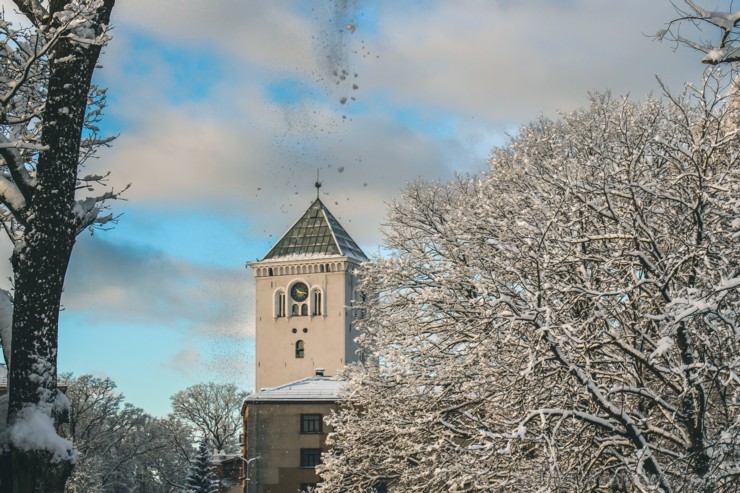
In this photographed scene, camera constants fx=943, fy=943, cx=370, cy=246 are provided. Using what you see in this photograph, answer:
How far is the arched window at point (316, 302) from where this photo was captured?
91.2 m

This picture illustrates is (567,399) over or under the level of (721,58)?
under

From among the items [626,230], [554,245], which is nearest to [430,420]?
[554,245]

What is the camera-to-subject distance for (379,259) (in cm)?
2380

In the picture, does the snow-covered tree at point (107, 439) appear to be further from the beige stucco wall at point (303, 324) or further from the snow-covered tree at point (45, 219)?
the snow-covered tree at point (45, 219)

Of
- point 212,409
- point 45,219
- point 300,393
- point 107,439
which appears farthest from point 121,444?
point 45,219

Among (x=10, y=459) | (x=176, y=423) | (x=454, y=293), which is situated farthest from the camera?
(x=176, y=423)

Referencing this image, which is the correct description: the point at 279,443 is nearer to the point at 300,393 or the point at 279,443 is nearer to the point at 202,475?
the point at 300,393

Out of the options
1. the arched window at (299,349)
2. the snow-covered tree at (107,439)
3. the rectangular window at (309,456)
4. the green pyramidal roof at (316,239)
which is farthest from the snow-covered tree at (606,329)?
the green pyramidal roof at (316,239)

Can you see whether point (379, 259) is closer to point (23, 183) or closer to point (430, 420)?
point (430, 420)

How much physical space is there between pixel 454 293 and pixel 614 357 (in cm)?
565

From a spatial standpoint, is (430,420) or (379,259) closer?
(430,420)

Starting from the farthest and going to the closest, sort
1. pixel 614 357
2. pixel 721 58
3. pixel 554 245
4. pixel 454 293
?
pixel 454 293, pixel 554 245, pixel 614 357, pixel 721 58

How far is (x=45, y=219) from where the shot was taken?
8.23 m

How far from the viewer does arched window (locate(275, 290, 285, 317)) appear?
92.6m
